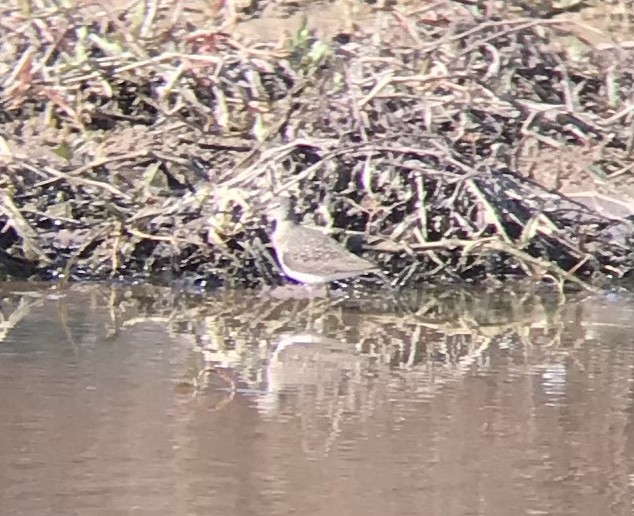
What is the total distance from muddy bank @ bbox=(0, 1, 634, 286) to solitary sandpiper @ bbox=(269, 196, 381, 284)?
215 millimetres

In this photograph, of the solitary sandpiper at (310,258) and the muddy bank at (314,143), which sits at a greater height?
the muddy bank at (314,143)

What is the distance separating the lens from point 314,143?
7.04 metres

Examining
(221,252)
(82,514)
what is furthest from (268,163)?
(82,514)

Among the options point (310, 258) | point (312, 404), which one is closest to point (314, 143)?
point (310, 258)

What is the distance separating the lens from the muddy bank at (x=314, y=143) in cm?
697

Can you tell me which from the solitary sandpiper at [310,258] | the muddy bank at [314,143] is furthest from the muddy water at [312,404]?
the muddy bank at [314,143]

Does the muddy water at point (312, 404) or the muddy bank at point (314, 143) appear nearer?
the muddy water at point (312, 404)

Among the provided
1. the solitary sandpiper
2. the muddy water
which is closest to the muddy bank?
the solitary sandpiper

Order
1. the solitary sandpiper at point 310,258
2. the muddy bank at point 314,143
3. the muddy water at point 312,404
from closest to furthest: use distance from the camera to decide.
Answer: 1. the muddy water at point 312,404
2. the solitary sandpiper at point 310,258
3. the muddy bank at point 314,143

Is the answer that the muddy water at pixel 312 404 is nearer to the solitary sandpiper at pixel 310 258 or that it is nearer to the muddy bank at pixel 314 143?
the solitary sandpiper at pixel 310 258

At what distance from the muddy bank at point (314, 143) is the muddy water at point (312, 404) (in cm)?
32

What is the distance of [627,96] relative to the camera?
816 centimetres

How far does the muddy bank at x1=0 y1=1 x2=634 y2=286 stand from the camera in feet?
22.9

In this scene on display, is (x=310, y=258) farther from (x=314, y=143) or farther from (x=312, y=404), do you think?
(x=312, y=404)
